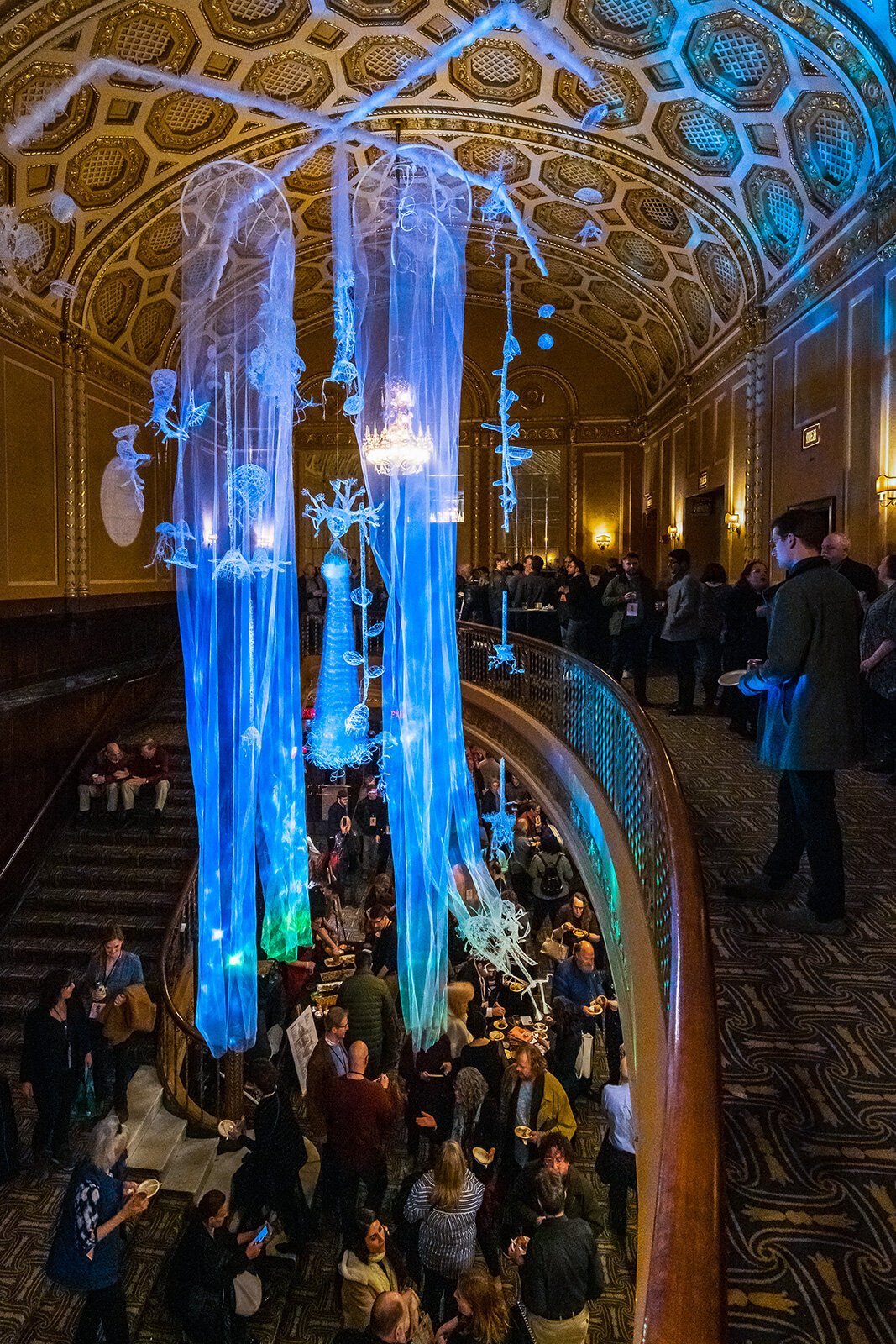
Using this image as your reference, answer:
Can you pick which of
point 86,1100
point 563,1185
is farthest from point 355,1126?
point 86,1100

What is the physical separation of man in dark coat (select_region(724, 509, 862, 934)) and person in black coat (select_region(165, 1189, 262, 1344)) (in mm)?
A: 3893

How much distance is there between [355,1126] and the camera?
5.39 m

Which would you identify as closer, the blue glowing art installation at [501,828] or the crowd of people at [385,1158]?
the crowd of people at [385,1158]

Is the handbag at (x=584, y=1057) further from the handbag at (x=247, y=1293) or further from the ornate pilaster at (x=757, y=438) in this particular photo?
the ornate pilaster at (x=757, y=438)

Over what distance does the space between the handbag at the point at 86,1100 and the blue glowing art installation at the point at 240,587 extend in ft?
4.05

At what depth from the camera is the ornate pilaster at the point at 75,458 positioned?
39.7 feet

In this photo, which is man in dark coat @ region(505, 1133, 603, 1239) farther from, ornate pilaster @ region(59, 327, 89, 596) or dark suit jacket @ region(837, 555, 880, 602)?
ornate pilaster @ region(59, 327, 89, 596)

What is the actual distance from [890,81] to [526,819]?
25.2 ft

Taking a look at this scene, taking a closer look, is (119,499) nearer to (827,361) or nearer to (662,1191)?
(827,361)

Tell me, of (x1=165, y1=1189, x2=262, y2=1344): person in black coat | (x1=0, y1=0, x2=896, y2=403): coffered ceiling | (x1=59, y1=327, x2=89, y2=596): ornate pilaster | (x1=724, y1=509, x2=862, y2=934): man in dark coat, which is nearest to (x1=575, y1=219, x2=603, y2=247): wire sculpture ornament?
(x1=0, y1=0, x2=896, y2=403): coffered ceiling

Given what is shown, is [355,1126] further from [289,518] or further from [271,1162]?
[289,518]

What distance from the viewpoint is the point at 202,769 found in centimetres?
880

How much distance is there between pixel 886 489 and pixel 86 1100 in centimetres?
882

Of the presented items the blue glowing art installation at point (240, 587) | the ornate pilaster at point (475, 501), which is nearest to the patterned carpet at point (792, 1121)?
the blue glowing art installation at point (240, 587)
